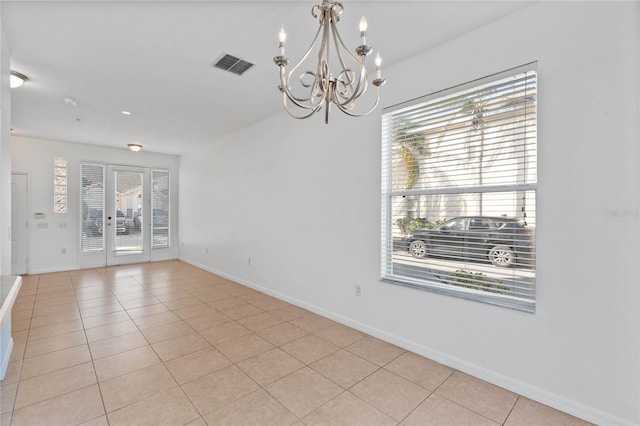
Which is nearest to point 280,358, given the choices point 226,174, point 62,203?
point 226,174

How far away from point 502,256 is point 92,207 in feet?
25.1

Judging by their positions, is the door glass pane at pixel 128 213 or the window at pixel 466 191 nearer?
the window at pixel 466 191

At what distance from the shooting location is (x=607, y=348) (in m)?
1.78

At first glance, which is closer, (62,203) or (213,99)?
(213,99)

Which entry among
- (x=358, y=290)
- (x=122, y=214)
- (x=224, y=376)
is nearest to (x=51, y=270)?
(x=122, y=214)

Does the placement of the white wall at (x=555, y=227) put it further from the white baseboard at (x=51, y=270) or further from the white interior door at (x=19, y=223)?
the white interior door at (x=19, y=223)

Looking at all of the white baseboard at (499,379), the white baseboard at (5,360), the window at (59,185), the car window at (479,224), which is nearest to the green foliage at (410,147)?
the car window at (479,224)

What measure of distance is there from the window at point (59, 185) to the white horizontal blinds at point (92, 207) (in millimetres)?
277

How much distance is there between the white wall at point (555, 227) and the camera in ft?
5.71

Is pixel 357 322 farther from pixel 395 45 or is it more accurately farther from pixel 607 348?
pixel 395 45

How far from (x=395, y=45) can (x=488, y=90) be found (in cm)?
86

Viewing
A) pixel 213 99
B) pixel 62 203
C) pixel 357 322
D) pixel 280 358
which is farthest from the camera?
pixel 62 203

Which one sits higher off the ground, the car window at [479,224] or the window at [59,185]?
the window at [59,185]

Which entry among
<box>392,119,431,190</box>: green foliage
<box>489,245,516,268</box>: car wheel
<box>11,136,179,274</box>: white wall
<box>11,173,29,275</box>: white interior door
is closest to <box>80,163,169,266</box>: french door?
<box>11,136,179,274</box>: white wall
